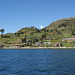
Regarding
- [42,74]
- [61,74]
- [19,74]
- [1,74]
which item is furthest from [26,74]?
[61,74]

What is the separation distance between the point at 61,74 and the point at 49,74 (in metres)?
3.57

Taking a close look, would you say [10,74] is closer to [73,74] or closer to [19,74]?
[19,74]

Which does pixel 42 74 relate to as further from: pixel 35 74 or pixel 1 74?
pixel 1 74

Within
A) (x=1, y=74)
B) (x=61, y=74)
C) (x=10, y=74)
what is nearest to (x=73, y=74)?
(x=61, y=74)

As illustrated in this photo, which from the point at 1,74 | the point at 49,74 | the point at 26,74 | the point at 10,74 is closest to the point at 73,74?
the point at 49,74

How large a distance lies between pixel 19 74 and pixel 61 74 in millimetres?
12554

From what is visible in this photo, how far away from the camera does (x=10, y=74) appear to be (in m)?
43.8

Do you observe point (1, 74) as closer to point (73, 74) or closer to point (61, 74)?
point (61, 74)

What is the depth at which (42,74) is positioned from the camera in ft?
143

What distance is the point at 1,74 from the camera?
44125 mm

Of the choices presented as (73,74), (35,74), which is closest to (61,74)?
(73,74)

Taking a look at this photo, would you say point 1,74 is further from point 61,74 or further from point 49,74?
point 61,74

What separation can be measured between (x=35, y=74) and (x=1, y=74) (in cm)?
1034

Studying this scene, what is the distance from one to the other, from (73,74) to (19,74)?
16055mm
